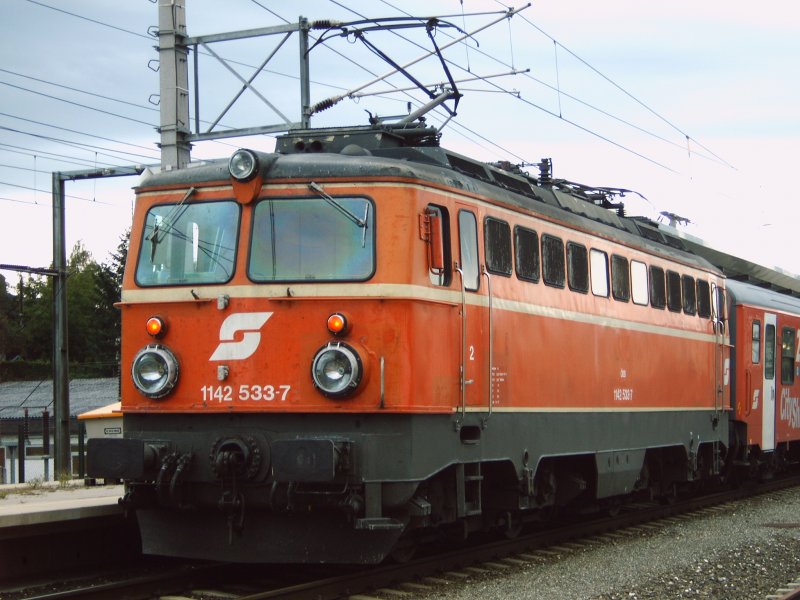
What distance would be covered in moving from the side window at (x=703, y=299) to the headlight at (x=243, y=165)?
30.0 feet

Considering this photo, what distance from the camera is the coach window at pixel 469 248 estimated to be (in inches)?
427

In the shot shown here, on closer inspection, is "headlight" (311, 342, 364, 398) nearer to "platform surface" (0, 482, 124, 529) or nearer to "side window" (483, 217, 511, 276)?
"side window" (483, 217, 511, 276)

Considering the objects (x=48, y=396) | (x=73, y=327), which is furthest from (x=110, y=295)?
(x=48, y=396)

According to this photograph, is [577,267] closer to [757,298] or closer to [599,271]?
[599,271]

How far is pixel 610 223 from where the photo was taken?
15.4 meters

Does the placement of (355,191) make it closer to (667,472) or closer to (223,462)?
(223,462)

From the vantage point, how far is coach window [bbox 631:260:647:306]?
49.6ft

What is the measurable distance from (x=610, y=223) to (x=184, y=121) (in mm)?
6010

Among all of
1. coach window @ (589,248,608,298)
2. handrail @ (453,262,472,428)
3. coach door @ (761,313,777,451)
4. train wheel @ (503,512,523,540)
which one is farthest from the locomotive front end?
coach door @ (761,313,777,451)

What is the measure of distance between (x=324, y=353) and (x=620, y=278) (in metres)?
5.98

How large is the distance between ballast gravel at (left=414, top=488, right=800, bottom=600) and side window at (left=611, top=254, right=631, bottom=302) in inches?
113

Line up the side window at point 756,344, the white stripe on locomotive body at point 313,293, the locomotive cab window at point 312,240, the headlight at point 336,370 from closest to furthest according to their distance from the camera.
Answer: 1. the headlight at point 336,370
2. the white stripe on locomotive body at point 313,293
3. the locomotive cab window at point 312,240
4. the side window at point 756,344

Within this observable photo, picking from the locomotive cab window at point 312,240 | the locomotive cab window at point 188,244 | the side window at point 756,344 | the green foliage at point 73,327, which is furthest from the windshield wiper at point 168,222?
the green foliage at point 73,327

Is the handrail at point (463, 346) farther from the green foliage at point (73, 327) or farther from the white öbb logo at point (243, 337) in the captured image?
the green foliage at point (73, 327)
